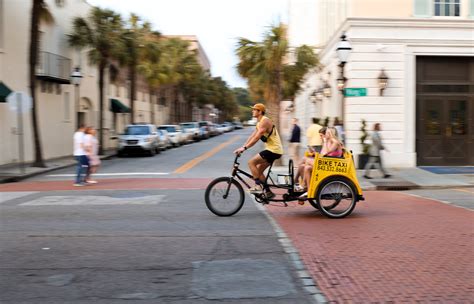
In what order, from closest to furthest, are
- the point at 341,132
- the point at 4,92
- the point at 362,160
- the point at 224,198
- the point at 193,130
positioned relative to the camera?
the point at 224,198, the point at 341,132, the point at 362,160, the point at 4,92, the point at 193,130

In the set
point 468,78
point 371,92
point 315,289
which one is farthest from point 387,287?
point 468,78

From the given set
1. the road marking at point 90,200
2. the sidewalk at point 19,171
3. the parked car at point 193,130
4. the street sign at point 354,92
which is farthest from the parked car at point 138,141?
the parked car at point 193,130

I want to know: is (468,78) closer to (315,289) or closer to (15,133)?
(315,289)

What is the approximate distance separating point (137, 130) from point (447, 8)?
1663cm

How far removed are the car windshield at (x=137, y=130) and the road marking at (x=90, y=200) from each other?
16.0 meters

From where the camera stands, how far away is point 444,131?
761 inches

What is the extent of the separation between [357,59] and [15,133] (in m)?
14.3

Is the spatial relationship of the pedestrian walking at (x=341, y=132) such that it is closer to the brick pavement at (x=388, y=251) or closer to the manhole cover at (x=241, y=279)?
the brick pavement at (x=388, y=251)

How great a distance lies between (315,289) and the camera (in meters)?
5.00

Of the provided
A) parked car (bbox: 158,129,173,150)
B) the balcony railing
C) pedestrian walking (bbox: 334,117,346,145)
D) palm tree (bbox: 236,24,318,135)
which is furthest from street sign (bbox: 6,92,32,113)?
parked car (bbox: 158,129,173,150)

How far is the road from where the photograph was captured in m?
4.92

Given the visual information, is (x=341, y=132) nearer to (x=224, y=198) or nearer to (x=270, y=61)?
(x=270, y=61)

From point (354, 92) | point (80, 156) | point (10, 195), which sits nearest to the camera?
point (10, 195)

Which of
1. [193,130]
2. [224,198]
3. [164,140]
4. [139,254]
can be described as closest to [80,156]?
[224,198]
